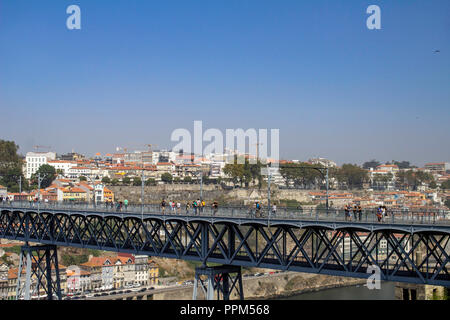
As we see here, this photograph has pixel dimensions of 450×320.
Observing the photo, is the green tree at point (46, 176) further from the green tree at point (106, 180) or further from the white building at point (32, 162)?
the green tree at point (106, 180)

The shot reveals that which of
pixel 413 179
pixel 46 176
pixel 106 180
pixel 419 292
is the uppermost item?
pixel 46 176

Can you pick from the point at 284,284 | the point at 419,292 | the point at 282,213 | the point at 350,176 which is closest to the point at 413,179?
the point at 350,176

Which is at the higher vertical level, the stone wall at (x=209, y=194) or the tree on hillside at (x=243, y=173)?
the tree on hillside at (x=243, y=173)

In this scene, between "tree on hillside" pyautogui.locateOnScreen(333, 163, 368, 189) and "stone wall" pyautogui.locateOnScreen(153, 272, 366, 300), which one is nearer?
"stone wall" pyautogui.locateOnScreen(153, 272, 366, 300)

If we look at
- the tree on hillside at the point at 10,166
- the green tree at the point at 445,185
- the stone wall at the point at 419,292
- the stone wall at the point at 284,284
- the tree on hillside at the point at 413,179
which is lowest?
the stone wall at the point at 284,284

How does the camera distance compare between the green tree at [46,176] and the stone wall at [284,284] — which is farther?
the green tree at [46,176]

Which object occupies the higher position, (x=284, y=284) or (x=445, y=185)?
(x=445, y=185)

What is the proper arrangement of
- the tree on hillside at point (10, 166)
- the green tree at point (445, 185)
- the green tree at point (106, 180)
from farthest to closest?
the green tree at point (445, 185), the green tree at point (106, 180), the tree on hillside at point (10, 166)

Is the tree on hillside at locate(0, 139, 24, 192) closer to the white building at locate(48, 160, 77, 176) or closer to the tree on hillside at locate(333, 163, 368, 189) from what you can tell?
the white building at locate(48, 160, 77, 176)

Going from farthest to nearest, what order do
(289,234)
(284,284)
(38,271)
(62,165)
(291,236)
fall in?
(62,165), (284,284), (38,271), (289,234), (291,236)

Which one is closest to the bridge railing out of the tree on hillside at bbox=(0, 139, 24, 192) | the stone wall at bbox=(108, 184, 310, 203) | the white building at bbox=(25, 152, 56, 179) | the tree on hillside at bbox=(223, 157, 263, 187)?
the tree on hillside at bbox=(0, 139, 24, 192)

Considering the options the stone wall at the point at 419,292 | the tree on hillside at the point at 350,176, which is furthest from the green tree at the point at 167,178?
the stone wall at the point at 419,292

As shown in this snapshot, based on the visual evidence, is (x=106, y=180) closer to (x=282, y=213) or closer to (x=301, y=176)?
(x=301, y=176)
